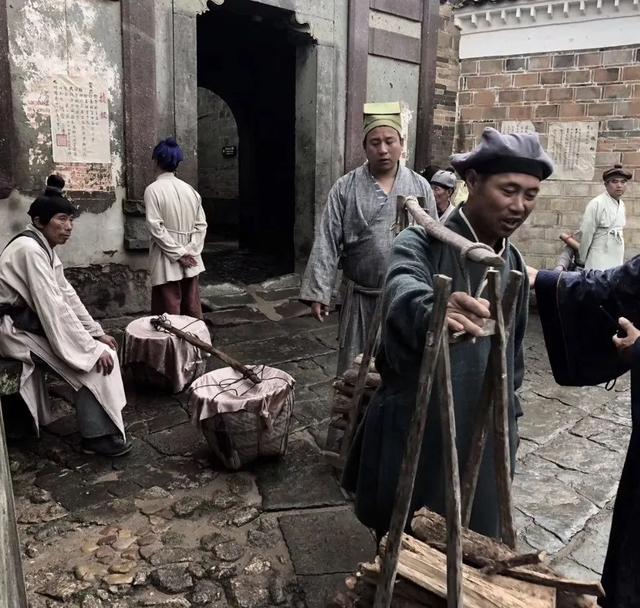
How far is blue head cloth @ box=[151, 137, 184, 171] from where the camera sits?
5762 mm

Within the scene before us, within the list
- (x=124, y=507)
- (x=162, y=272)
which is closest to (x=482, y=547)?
(x=124, y=507)

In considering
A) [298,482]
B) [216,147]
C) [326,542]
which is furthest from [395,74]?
[216,147]

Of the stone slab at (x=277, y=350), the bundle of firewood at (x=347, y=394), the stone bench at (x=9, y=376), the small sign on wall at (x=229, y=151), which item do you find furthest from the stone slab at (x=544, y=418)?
the small sign on wall at (x=229, y=151)

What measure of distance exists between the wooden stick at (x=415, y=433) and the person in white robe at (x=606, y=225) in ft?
24.6

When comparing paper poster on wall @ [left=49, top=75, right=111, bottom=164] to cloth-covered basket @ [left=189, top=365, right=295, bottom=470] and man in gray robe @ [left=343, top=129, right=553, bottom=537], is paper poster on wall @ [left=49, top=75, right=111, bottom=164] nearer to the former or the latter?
cloth-covered basket @ [left=189, top=365, right=295, bottom=470]

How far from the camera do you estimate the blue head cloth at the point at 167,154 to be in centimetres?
576

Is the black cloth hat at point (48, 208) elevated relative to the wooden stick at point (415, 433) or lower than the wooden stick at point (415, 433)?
elevated

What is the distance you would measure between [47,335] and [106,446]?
85 centimetres

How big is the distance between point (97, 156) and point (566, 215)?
24.6 ft

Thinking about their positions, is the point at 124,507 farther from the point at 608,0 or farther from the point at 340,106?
the point at 608,0

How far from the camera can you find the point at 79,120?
609 centimetres

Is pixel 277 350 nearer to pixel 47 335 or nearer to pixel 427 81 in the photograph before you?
pixel 47 335

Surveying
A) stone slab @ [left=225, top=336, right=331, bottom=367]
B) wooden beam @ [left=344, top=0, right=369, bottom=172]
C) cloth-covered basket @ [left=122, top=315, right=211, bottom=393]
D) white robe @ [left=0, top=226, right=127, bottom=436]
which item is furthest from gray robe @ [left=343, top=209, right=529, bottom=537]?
wooden beam @ [left=344, top=0, right=369, bottom=172]

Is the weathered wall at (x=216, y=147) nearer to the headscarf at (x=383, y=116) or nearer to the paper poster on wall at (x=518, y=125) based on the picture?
the paper poster on wall at (x=518, y=125)
